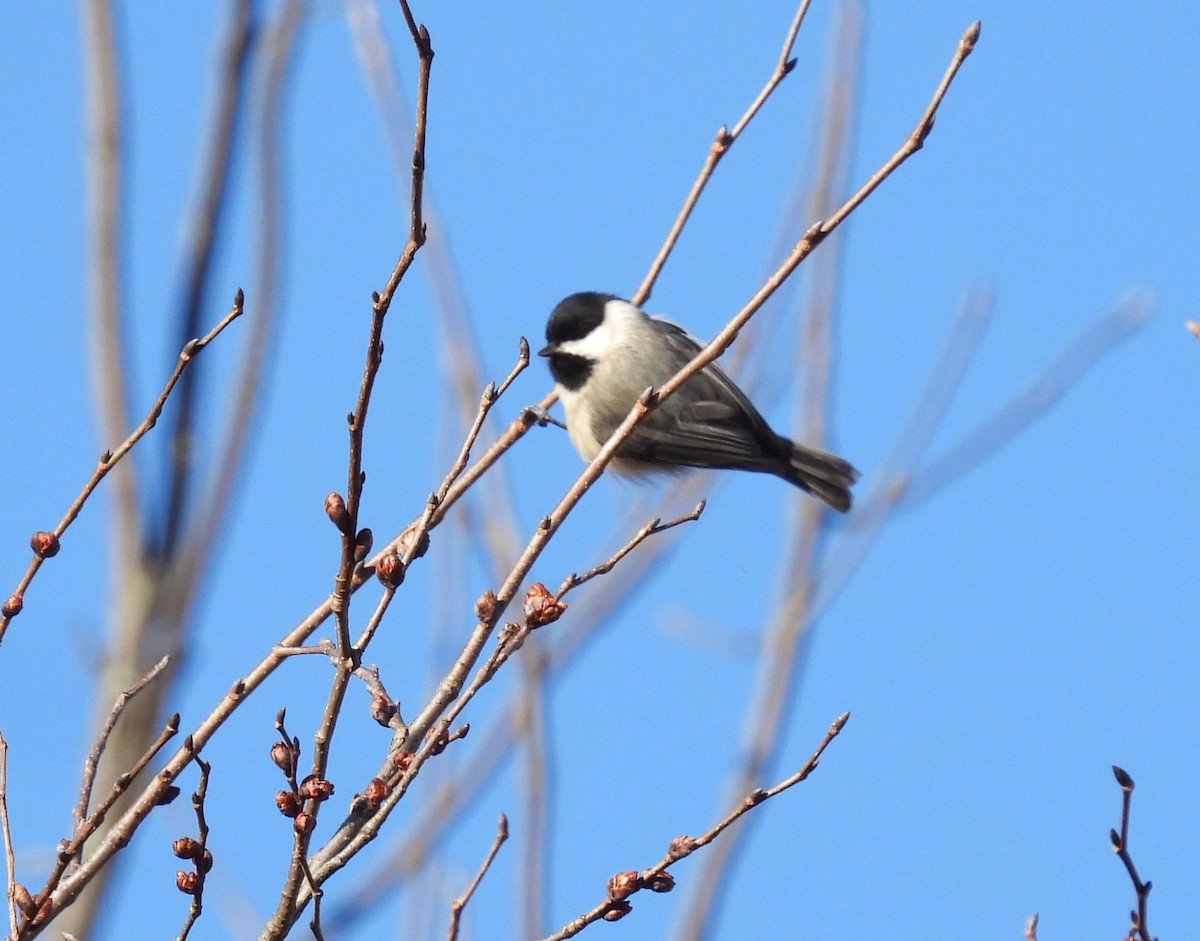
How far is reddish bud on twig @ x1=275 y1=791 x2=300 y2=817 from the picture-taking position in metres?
1.75

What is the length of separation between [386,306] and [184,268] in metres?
0.93

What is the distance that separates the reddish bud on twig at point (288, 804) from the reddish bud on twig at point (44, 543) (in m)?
0.55

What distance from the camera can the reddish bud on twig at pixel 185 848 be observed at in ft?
6.02

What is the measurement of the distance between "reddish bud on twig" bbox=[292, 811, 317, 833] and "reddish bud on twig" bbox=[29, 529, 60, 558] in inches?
23.1

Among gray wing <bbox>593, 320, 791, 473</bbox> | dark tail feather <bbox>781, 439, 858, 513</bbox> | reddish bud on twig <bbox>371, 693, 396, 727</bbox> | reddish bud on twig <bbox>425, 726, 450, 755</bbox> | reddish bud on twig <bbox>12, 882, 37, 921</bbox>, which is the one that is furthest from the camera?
dark tail feather <bbox>781, 439, 858, 513</bbox>

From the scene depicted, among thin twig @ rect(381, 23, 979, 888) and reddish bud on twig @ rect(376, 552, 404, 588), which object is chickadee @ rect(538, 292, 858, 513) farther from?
reddish bud on twig @ rect(376, 552, 404, 588)

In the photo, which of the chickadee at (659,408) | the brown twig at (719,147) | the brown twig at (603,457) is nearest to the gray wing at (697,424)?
the chickadee at (659,408)

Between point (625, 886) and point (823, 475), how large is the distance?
341cm

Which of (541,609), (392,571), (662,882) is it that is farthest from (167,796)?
(662,882)

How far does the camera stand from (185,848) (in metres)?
1.84

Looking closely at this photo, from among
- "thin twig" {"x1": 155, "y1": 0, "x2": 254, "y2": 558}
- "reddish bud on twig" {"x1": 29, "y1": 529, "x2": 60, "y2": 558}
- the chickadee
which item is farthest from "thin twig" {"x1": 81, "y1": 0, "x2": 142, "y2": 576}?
the chickadee

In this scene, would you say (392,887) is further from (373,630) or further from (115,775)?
(373,630)

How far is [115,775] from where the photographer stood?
2.44m

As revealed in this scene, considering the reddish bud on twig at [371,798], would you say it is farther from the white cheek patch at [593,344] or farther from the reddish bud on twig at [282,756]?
the white cheek patch at [593,344]
